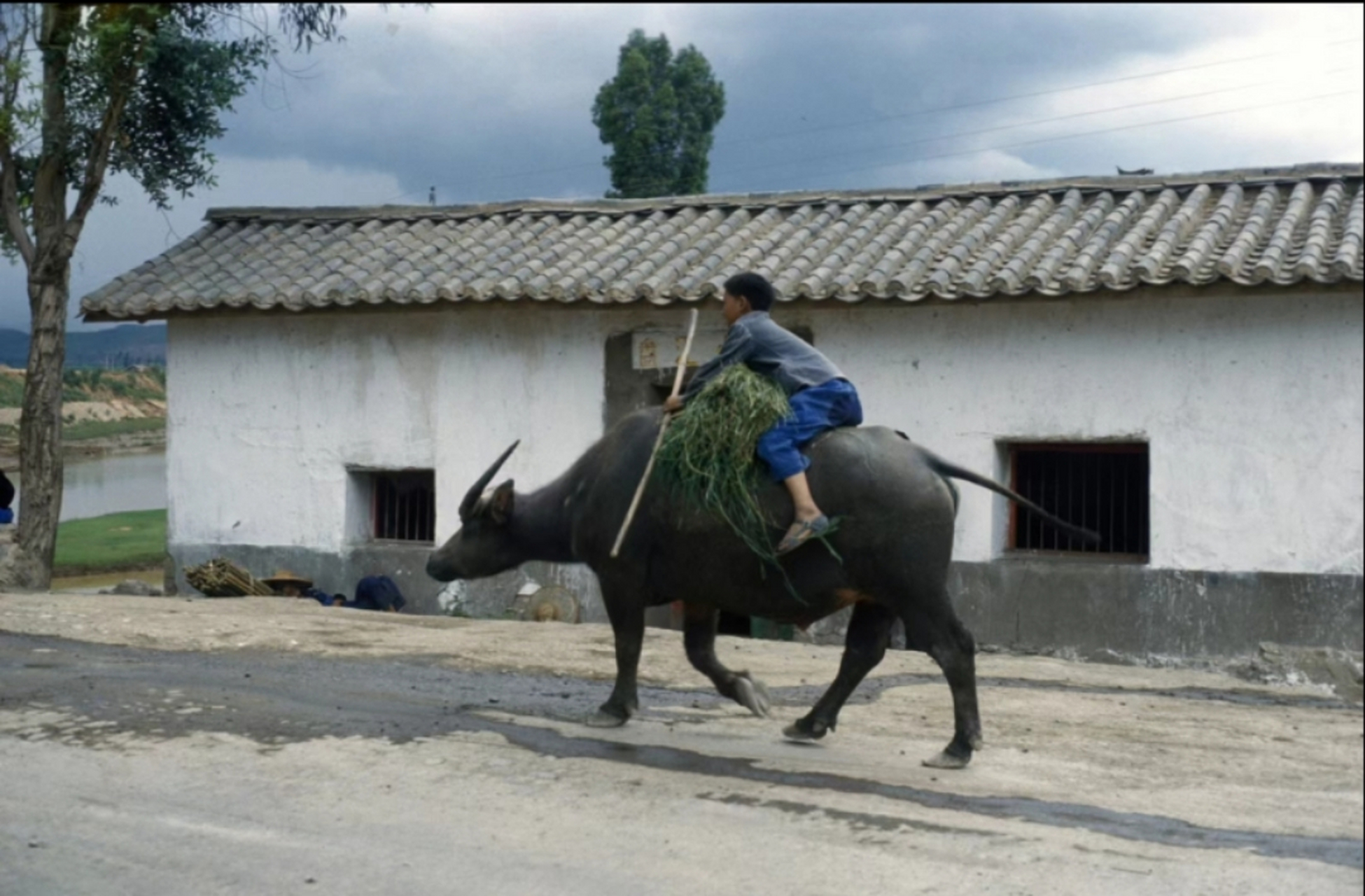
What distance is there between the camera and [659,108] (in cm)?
688

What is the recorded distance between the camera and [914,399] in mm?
12148

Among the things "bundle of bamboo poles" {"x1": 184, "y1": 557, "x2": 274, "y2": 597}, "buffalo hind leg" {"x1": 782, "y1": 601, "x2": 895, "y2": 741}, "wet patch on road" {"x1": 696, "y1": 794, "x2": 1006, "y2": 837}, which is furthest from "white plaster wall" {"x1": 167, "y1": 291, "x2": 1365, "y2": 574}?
"wet patch on road" {"x1": 696, "y1": 794, "x2": 1006, "y2": 837}

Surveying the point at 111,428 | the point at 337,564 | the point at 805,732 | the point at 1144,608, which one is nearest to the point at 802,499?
the point at 805,732

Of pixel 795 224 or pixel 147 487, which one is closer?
pixel 795 224

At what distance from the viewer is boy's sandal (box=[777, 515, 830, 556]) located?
677 cm

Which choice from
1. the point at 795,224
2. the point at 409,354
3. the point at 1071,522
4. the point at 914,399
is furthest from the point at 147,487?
the point at 1071,522

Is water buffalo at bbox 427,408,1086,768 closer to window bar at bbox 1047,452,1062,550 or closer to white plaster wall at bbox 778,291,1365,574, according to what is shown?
white plaster wall at bbox 778,291,1365,574

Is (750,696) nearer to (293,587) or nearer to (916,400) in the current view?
(916,400)

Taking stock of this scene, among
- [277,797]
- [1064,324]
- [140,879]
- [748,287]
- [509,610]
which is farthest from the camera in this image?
[509,610]

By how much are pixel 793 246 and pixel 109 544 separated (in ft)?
34.2

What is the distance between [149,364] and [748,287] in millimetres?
10904

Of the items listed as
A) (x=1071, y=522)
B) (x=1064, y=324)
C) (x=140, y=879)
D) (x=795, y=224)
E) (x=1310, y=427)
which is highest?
(x=795, y=224)

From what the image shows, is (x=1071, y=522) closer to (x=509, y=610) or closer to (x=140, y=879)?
(x=509, y=610)

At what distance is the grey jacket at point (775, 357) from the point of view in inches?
277
